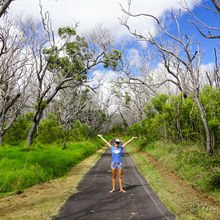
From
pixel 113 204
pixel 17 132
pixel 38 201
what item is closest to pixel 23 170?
pixel 38 201

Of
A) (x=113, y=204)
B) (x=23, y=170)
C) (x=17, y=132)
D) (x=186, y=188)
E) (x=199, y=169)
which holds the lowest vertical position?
(x=186, y=188)

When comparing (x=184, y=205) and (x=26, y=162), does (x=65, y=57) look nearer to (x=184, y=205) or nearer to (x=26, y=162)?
(x=26, y=162)

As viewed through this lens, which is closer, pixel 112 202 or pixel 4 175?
pixel 112 202

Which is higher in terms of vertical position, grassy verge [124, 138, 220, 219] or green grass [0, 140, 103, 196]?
green grass [0, 140, 103, 196]

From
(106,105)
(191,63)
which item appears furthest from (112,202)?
(106,105)

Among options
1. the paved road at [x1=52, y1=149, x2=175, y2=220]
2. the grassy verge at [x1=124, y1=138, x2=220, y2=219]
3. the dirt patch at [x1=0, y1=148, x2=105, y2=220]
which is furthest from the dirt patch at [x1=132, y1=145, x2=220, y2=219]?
the dirt patch at [x1=0, y1=148, x2=105, y2=220]

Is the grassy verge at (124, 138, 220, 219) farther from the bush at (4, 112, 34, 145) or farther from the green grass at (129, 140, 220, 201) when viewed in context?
the bush at (4, 112, 34, 145)

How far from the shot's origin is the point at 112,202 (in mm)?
5578

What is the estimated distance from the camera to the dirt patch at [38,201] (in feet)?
15.9

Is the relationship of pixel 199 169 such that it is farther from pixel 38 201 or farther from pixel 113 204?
pixel 38 201

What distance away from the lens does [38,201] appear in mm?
5852

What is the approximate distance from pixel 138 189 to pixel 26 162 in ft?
16.5

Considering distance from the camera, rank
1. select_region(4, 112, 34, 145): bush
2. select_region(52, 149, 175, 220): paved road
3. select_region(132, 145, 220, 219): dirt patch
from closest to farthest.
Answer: select_region(52, 149, 175, 220): paved road < select_region(132, 145, 220, 219): dirt patch < select_region(4, 112, 34, 145): bush

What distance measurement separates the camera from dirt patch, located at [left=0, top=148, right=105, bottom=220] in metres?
4.84
